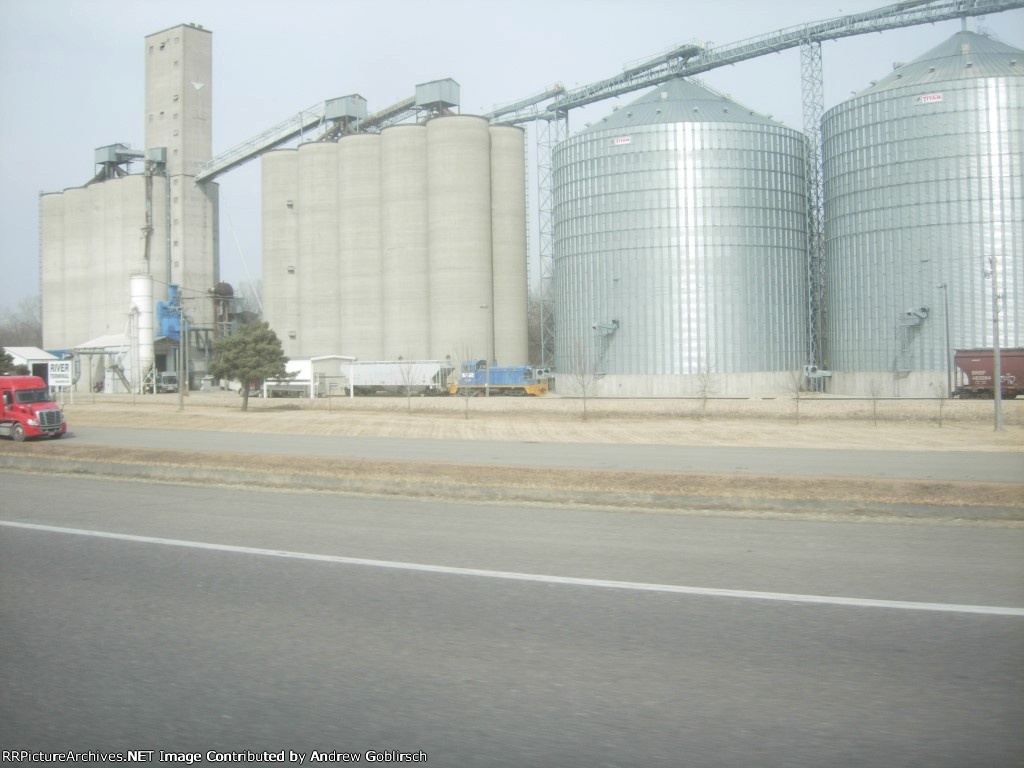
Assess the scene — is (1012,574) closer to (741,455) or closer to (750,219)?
(741,455)

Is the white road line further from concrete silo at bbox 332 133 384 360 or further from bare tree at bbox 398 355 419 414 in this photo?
concrete silo at bbox 332 133 384 360

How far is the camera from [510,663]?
19.8 ft

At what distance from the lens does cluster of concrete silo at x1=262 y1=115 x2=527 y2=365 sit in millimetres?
77438

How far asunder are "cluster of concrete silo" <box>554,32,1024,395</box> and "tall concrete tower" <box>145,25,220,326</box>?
4152 centimetres

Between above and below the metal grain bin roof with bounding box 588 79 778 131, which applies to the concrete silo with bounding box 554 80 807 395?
below

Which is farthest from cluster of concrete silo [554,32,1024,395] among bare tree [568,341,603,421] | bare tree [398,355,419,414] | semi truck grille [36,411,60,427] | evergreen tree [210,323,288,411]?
semi truck grille [36,411,60,427]

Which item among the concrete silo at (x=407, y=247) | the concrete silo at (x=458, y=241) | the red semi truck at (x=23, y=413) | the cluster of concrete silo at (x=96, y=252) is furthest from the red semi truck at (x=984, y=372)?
the cluster of concrete silo at (x=96, y=252)

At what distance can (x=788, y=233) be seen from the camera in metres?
69.8

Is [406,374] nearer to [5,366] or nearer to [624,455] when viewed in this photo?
[5,366]

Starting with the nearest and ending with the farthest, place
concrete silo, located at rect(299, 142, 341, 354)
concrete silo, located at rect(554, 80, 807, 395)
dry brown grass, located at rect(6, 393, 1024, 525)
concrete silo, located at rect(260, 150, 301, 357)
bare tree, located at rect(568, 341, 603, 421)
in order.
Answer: dry brown grass, located at rect(6, 393, 1024, 525) → concrete silo, located at rect(554, 80, 807, 395) → bare tree, located at rect(568, 341, 603, 421) → concrete silo, located at rect(299, 142, 341, 354) → concrete silo, located at rect(260, 150, 301, 357)

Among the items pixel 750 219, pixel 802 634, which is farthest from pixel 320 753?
pixel 750 219

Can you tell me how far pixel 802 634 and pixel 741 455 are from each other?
59.3ft

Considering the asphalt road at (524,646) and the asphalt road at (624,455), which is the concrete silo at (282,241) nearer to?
the asphalt road at (624,455)

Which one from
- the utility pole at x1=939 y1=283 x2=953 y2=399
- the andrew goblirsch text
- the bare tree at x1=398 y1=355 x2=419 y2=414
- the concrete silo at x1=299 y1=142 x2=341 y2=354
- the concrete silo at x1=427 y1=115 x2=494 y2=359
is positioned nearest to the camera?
the andrew goblirsch text
